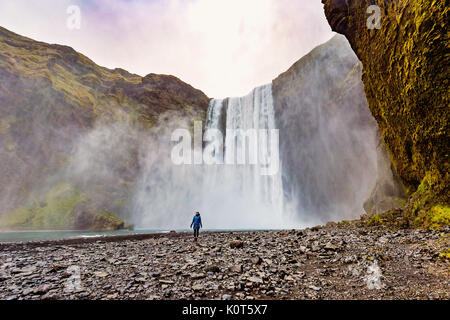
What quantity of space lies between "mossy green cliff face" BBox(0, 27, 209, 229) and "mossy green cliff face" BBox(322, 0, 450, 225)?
42.4 meters

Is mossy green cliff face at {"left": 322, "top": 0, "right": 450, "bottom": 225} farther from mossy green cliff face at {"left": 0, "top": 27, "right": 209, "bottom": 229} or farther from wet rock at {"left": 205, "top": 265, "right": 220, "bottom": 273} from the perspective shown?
mossy green cliff face at {"left": 0, "top": 27, "right": 209, "bottom": 229}

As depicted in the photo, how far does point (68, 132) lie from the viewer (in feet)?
171

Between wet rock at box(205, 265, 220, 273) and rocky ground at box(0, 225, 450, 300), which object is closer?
rocky ground at box(0, 225, 450, 300)

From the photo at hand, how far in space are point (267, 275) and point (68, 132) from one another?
6185 cm

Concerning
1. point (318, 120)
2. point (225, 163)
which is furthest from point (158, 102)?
point (318, 120)

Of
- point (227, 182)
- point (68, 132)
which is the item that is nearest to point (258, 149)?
point (227, 182)

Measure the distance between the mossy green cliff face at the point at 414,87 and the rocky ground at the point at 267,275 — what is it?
11.3 feet

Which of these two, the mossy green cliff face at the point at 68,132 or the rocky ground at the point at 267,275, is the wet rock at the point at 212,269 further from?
the mossy green cliff face at the point at 68,132

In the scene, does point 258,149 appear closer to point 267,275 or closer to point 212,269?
point 212,269

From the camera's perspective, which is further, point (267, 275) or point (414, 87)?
point (414, 87)

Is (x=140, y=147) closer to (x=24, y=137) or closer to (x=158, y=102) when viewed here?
Result: (x=158, y=102)

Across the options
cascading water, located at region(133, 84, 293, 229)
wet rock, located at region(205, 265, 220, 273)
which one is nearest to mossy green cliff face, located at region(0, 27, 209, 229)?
cascading water, located at region(133, 84, 293, 229)

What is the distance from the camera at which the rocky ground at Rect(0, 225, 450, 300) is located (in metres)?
5.19

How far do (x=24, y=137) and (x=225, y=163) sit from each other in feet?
155
